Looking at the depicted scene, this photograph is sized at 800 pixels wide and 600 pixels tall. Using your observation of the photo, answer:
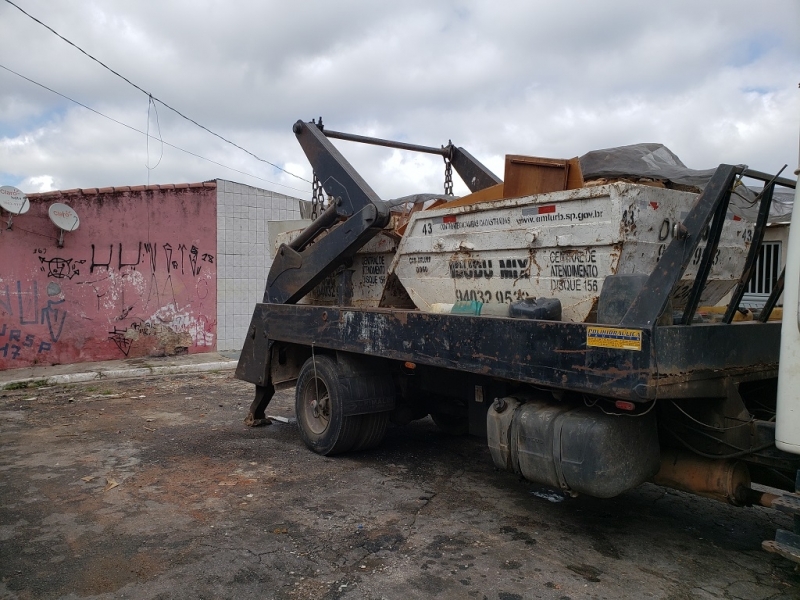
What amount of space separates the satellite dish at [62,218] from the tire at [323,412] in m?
6.24

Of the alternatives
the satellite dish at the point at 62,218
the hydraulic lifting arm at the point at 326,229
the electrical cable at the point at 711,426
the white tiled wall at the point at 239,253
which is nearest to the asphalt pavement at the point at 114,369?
the white tiled wall at the point at 239,253

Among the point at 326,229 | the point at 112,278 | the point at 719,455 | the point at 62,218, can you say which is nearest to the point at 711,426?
the point at 719,455

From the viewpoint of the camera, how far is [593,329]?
3.42 meters

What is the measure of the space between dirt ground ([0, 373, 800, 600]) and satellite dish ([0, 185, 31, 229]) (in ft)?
16.0

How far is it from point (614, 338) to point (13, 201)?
9.69 metres

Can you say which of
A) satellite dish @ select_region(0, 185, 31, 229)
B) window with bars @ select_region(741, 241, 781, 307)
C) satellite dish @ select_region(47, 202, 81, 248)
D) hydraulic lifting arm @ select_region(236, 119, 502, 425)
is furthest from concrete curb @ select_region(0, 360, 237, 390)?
window with bars @ select_region(741, 241, 781, 307)

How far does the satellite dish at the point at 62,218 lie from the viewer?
10.3 m

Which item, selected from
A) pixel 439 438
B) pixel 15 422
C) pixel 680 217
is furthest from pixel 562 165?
pixel 15 422

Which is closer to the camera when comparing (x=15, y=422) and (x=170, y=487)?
(x=170, y=487)

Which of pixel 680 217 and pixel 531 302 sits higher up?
pixel 680 217

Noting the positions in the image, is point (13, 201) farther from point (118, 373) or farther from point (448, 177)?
point (448, 177)

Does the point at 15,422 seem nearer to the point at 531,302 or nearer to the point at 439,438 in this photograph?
the point at 439,438

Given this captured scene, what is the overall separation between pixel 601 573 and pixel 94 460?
446cm

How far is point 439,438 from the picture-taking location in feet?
22.2
